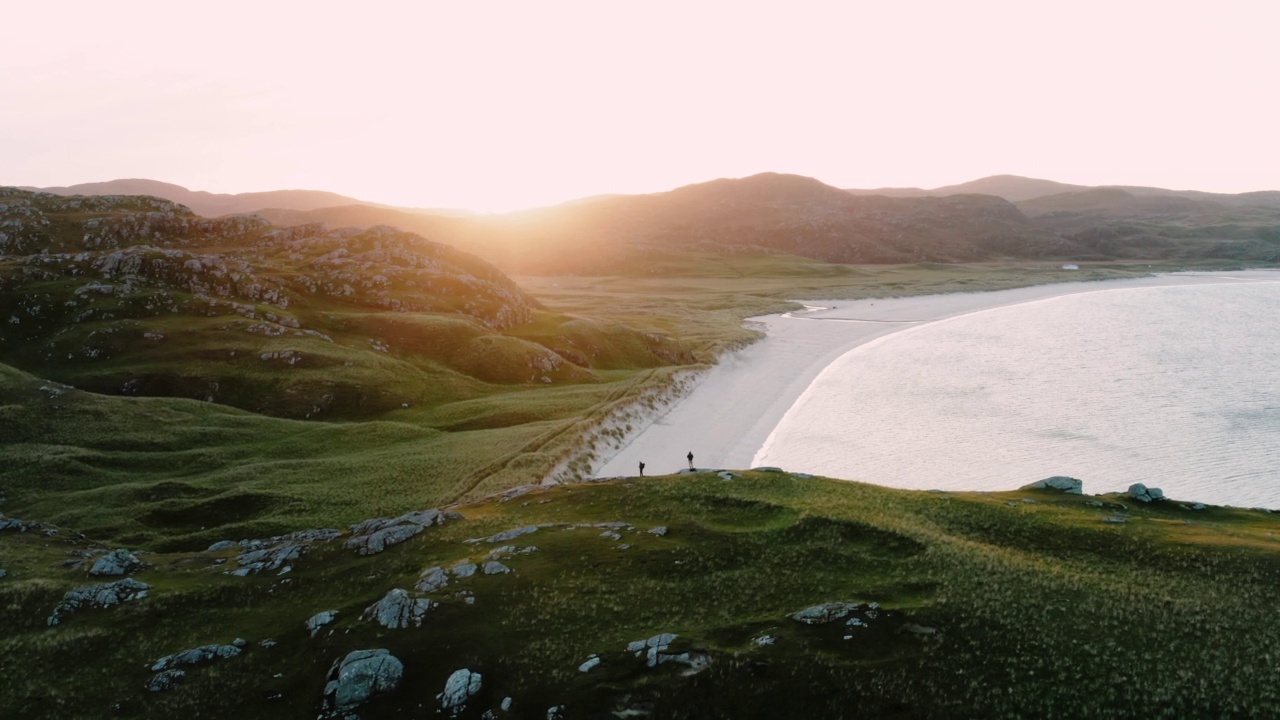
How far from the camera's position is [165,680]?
30.1 meters

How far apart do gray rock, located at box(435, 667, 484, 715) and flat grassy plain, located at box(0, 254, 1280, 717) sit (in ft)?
1.33

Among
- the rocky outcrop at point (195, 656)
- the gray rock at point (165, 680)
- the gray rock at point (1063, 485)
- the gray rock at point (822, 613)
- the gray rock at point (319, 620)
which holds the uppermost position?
the gray rock at point (1063, 485)

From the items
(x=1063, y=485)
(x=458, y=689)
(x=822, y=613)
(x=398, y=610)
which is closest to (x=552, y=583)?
(x=398, y=610)

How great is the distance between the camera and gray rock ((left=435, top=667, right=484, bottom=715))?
1064 inches

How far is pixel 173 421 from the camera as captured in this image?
7600 cm

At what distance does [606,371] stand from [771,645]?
3662 inches

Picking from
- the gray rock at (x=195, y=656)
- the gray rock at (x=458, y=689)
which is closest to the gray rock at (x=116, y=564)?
the gray rock at (x=195, y=656)

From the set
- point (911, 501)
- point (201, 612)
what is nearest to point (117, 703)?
point (201, 612)

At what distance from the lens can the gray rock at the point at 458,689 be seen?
27.0 metres

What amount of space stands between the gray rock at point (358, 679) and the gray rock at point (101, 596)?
1628 centimetres

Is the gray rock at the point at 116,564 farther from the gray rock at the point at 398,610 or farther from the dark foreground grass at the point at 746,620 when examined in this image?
the gray rock at the point at 398,610

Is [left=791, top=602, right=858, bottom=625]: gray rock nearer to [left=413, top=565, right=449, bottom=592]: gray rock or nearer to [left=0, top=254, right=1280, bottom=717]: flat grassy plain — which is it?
[left=0, top=254, right=1280, bottom=717]: flat grassy plain

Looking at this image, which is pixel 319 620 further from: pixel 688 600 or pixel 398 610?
pixel 688 600

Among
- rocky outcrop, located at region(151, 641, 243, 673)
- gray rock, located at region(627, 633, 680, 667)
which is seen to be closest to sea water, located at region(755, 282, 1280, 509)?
gray rock, located at region(627, 633, 680, 667)
